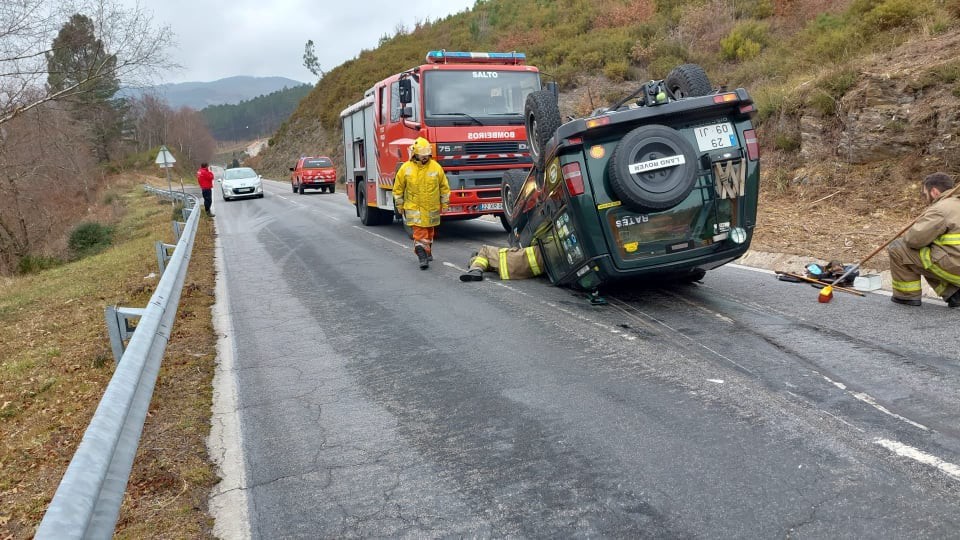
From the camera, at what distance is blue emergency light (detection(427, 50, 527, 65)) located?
39.5 ft

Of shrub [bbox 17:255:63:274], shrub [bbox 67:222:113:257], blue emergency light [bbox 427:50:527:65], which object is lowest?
shrub [bbox 17:255:63:274]

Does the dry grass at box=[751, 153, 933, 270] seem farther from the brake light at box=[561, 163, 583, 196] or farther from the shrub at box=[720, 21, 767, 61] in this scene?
the shrub at box=[720, 21, 767, 61]

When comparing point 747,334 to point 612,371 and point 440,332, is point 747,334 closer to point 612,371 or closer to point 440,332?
point 612,371

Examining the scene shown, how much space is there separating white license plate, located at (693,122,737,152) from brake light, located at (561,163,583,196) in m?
1.09

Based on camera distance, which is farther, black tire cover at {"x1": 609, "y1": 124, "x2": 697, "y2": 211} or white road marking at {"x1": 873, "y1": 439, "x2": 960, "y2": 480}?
black tire cover at {"x1": 609, "y1": 124, "x2": 697, "y2": 211}

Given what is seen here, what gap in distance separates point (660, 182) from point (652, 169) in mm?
133

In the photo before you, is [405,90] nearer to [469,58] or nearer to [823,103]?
[469,58]

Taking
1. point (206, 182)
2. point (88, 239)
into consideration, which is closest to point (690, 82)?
point (206, 182)

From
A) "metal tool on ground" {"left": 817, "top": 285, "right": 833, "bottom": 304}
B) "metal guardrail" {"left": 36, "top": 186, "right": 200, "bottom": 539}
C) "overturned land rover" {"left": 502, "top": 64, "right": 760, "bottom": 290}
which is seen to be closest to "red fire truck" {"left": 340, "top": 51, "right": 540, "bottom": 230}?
"overturned land rover" {"left": 502, "top": 64, "right": 760, "bottom": 290}

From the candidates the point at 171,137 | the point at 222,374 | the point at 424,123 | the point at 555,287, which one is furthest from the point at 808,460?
the point at 171,137

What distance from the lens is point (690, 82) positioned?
22.9 feet

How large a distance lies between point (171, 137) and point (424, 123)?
105822 millimetres

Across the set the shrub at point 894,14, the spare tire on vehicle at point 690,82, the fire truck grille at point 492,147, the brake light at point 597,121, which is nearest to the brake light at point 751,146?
the spare tire on vehicle at point 690,82

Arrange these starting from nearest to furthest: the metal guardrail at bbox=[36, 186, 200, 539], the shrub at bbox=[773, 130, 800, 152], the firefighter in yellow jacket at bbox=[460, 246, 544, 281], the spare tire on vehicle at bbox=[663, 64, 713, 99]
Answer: the metal guardrail at bbox=[36, 186, 200, 539] → the spare tire on vehicle at bbox=[663, 64, 713, 99] → the firefighter in yellow jacket at bbox=[460, 246, 544, 281] → the shrub at bbox=[773, 130, 800, 152]
